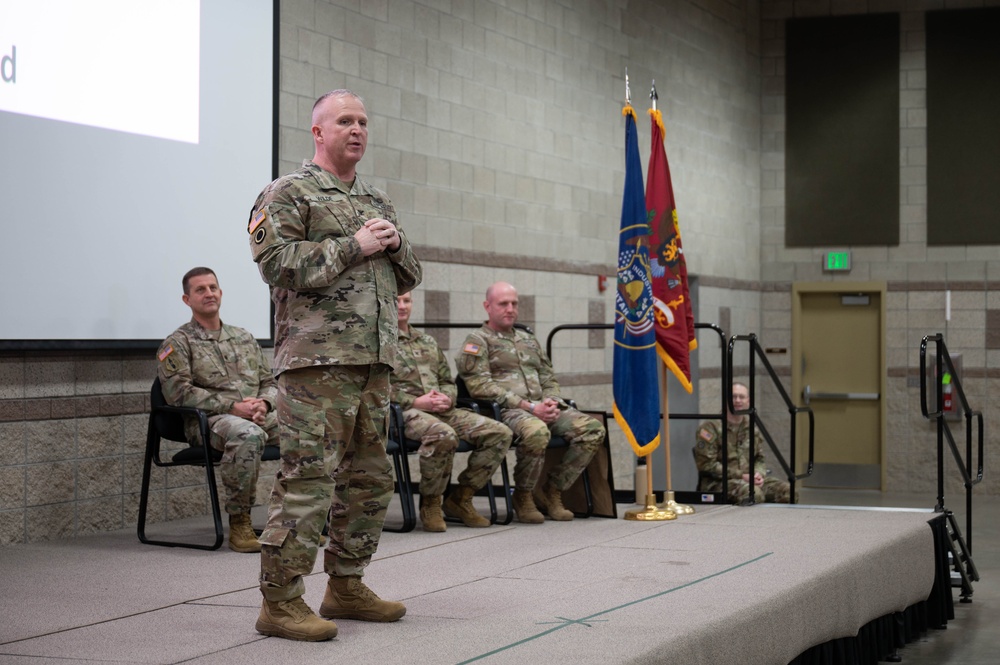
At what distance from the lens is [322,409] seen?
3248mm

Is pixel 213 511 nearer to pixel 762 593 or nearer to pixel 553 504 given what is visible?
pixel 553 504

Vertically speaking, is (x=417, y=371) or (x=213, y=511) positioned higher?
(x=417, y=371)

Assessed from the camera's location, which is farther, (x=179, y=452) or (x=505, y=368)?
(x=505, y=368)

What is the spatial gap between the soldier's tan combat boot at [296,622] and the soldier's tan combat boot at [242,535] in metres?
1.67

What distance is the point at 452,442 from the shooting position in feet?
18.3

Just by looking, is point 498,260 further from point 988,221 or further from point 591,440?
point 988,221

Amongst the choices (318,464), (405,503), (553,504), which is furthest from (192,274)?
(318,464)

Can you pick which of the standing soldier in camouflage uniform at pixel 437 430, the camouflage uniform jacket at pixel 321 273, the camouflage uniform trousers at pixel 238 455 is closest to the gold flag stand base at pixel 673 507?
the standing soldier in camouflage uniform at pixel 437 430

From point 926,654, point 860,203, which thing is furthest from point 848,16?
point 926,654

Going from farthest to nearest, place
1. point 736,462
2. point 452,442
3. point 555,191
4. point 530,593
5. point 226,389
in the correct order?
point 555,191
point 736,462
point 452,442
point 226,389
point 530,593

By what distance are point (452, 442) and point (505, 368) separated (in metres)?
0.83

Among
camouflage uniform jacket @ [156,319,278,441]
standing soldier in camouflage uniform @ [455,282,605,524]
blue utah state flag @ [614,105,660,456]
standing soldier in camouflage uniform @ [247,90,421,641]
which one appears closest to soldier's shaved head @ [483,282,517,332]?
standing soldier in camouflage uniform @ [455,282,605,524]

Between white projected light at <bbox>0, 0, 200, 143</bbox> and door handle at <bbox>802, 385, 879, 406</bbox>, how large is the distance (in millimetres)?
7999

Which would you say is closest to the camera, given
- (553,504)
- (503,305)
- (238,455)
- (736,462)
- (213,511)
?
(238,455)
